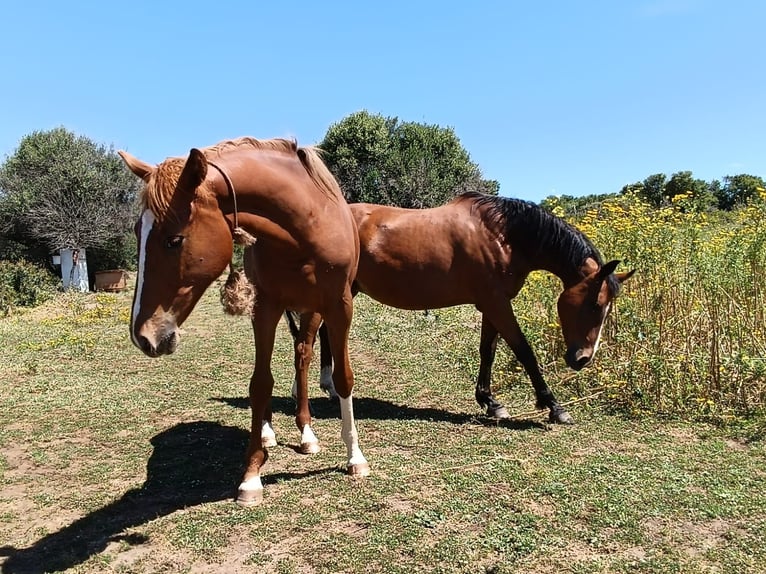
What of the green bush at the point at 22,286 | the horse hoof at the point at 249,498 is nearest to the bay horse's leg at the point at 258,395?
the horse hoof at the point at 249,498

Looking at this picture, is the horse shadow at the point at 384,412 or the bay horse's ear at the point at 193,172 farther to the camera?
the horse shadow at the point at 384,412

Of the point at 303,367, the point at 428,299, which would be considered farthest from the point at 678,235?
the point at 303,367

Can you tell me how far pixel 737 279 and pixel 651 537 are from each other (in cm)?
316

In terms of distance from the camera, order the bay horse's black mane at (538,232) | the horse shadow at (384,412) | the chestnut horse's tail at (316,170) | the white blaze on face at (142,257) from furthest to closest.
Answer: the horse shadow at (384,412), the bay horse's black mane at (538,232), the chestnut horse's tail at (316,170), the white blaze on face at (142,257)

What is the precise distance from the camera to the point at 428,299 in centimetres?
482

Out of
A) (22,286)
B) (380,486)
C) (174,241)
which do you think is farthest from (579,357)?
(22,286)

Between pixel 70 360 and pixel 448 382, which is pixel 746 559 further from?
pixel 70 360

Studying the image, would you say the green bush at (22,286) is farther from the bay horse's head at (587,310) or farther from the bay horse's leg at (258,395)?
the bay horse's head at (587,310)

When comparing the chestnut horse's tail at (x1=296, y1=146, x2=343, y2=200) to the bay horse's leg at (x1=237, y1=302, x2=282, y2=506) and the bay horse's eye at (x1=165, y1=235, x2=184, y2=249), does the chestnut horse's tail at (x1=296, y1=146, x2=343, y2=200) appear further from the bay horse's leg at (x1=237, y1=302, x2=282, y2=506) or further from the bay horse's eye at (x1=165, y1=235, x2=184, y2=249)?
the bay horse's eye at (x1=165, y1=235, x2=184, y2=249)

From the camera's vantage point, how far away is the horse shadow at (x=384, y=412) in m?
4.30

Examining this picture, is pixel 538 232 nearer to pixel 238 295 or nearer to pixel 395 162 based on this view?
pixel 238 295

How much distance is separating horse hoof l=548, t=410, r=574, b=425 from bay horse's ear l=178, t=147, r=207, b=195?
3.35 meters

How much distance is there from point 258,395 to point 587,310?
2.60 meters

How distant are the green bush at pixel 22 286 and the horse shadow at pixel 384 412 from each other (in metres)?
11.2
